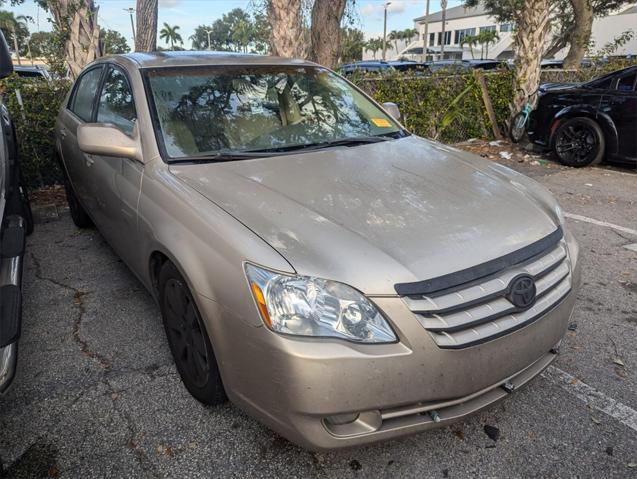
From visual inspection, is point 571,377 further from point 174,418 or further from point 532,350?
point 174,418

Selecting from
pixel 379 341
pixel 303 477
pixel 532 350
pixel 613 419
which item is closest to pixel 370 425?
pixel 379 341

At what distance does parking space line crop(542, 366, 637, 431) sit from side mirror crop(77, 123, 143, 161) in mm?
2523

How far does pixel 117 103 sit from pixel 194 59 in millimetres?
585

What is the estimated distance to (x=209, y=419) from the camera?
7.60 feet

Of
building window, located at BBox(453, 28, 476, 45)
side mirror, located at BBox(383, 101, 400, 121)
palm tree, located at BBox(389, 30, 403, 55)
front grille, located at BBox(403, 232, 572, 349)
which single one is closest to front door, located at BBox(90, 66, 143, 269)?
front grille, located at BBox(403, 232, 572, 349)

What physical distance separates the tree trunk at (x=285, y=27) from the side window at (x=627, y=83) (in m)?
4.55

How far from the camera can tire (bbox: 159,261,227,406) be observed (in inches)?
84.5

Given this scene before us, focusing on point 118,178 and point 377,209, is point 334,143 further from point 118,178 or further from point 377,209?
point 118,178

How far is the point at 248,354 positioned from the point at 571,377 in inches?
72.8

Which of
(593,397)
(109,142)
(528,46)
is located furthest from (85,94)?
(528,46)

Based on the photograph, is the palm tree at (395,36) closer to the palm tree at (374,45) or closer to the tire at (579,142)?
the palm tree at (374,45)

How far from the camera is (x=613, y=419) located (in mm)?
2314

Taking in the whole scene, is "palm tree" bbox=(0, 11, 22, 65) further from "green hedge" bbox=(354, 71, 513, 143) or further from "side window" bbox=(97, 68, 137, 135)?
"side window" bbox=(97, 68, 137, 135)

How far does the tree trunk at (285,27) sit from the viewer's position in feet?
21.6
